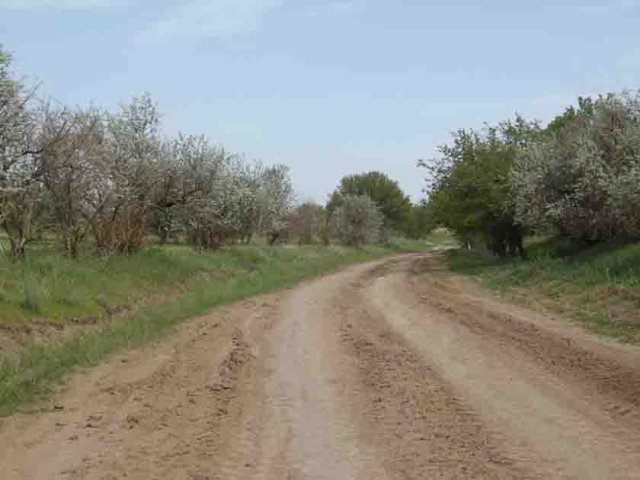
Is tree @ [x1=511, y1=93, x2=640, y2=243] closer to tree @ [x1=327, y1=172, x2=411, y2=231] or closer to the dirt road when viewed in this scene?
the dirt road

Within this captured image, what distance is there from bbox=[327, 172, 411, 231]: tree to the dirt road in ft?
245

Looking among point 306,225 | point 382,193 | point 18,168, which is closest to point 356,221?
point 306,225

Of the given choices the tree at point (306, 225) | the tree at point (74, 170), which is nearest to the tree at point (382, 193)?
the tree at point (306, 225)

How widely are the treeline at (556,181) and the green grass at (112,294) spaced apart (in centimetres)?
945

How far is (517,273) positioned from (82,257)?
15.0 metres

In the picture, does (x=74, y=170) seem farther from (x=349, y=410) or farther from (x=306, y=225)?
(x=306, y=225)

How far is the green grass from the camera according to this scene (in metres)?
10.6

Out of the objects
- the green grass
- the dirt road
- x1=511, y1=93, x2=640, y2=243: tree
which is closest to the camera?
the dirt road

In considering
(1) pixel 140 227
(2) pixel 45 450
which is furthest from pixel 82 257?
(2) pixel 45 450

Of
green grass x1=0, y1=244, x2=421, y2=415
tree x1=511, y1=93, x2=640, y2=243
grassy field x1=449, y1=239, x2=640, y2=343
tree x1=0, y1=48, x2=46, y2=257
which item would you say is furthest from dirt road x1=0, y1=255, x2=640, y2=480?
tree x1=511, y1=93, x2=640, y2=243

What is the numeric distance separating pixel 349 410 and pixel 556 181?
→ 69.3ft

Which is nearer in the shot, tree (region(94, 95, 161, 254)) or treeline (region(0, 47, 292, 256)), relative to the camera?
treeline (region(0, 47, 292, 256))

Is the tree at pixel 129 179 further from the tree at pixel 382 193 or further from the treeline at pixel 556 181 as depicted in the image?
the tree at pixel 382 193

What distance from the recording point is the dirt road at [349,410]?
615 cm
